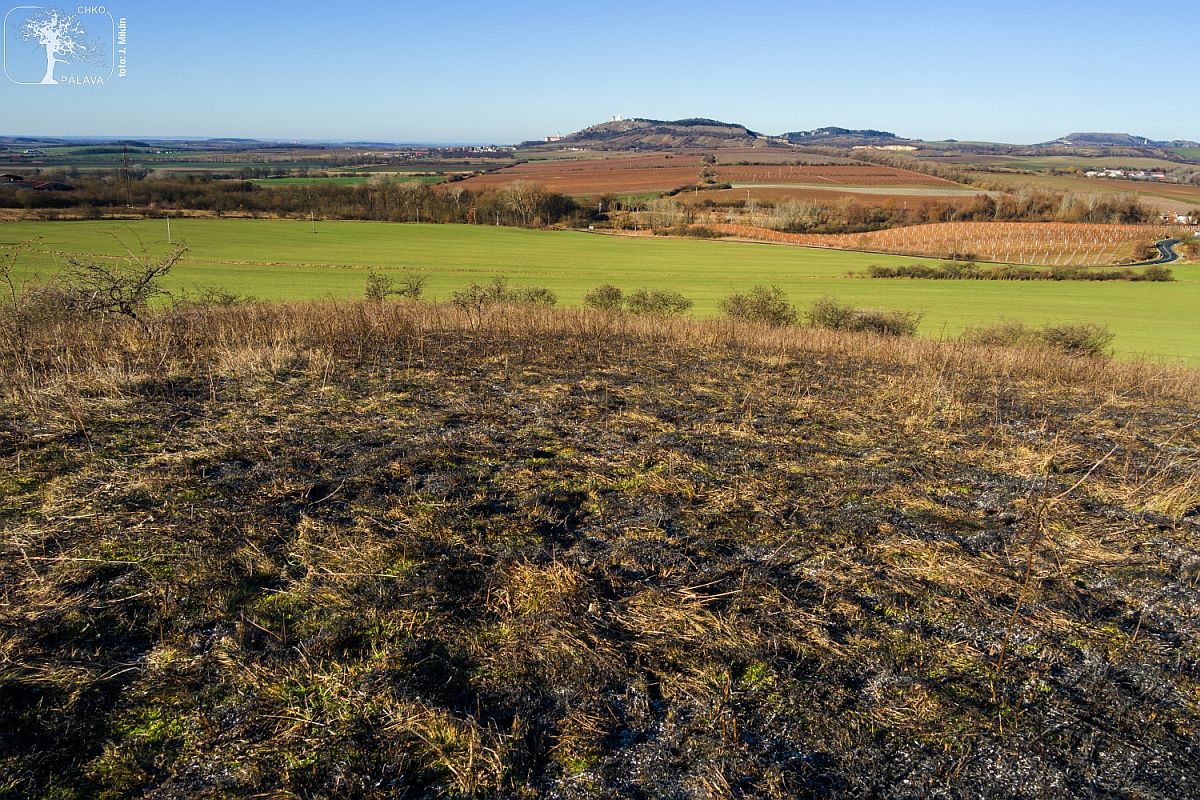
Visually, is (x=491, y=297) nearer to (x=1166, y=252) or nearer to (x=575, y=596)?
(x=575, y=596)

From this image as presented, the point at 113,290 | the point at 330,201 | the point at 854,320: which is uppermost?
the point at 330,201

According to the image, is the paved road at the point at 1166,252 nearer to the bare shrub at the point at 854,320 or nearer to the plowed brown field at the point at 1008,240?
the plowed brown field at the point at 1008,240

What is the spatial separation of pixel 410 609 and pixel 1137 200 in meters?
106

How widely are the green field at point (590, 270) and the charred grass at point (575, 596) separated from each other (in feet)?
74.3

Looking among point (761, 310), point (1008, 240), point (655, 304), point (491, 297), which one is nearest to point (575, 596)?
point (491, 297)

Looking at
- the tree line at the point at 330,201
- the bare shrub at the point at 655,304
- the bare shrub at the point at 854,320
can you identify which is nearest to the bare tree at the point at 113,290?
the bare shrub at the point at 655,304

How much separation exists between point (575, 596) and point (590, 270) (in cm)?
4261

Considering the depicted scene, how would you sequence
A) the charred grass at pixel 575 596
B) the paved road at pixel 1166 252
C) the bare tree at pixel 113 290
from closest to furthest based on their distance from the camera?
the charred grass at pixel 575 596 → the bare tree at pixel 113 290 → the paved road at pixel 1166 252

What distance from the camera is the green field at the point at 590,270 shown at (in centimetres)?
3266

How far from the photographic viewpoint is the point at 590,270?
45.8m

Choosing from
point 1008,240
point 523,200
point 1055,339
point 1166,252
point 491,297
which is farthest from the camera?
point 523,200

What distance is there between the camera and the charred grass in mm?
3322

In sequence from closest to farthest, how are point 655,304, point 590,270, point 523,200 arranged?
1. point 655,304
2. point 590,270
3. point 523,200

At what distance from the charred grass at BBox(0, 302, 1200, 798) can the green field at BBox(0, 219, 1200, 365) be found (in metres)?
22.7
